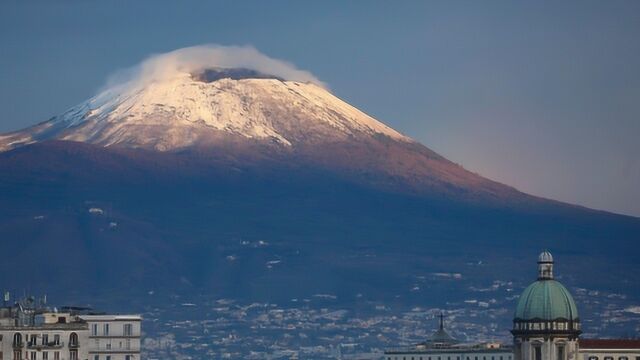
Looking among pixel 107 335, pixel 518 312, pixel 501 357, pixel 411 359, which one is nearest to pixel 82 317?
pixel 107 335

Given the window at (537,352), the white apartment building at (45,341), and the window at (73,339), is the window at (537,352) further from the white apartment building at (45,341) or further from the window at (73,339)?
the window at (73,339)

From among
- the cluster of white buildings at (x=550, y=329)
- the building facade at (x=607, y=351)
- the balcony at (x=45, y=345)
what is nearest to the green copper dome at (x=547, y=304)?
the cluster of white buildings at (x=550, y=329)

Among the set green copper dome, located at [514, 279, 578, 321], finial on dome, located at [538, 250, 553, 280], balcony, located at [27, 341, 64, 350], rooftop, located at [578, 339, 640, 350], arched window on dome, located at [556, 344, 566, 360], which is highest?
finial on dome, located at [538, 250, 553, 280]

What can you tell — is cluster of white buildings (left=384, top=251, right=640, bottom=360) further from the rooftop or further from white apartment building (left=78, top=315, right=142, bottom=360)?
white apartment building (left=78, top=315, right=142, bottom=360)

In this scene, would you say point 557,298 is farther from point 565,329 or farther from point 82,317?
point 82,317

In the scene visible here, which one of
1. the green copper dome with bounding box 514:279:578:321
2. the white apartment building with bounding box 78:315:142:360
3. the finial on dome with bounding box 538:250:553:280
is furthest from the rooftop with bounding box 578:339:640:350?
the white apartment building with bounding box 78:315:142:360

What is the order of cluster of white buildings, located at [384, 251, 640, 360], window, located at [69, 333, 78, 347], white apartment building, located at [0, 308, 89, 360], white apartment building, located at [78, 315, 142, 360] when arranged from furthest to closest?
1. cluster of white buildings, located at [384, 251, 640, 360]
2. white apartment building, located at [78, 315, 142, 360]
3. window, located at [69, 333, 78, 347]
4. white apartment building, located at [0, 308, 89, 360]

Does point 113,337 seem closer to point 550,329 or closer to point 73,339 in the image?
point 73,339
